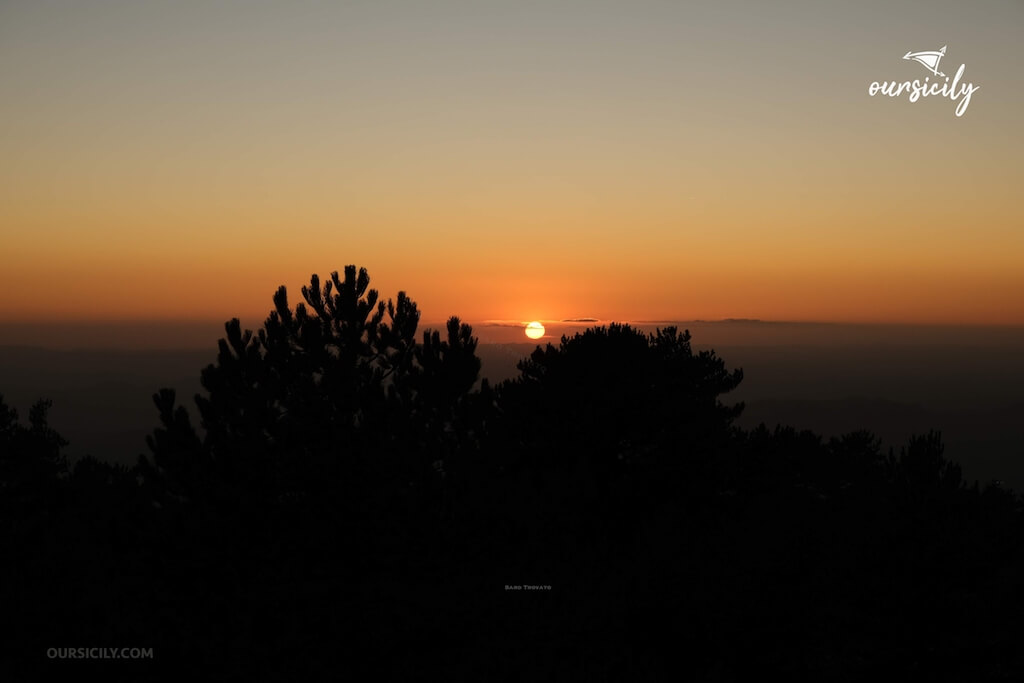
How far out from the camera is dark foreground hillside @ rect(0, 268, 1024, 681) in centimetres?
1644

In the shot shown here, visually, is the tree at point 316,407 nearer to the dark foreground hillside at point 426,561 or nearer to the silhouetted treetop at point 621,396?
the dark foreground hillside at point 426,561

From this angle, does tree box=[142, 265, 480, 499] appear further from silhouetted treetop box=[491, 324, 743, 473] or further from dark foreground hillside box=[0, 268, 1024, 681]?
silhouetted treetop box=[491, 324, 743, 473]

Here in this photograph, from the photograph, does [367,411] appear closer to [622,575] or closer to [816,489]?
[622,575]

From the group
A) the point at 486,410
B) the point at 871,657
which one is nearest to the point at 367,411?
the point at 486,410

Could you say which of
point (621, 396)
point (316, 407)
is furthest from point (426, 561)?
point (621, 396)

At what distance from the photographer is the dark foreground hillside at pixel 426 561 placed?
1644 cm

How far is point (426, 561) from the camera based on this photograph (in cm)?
1966

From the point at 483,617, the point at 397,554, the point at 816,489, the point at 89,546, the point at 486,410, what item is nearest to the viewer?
the point at 483,617

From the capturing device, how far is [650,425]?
96.2 feet

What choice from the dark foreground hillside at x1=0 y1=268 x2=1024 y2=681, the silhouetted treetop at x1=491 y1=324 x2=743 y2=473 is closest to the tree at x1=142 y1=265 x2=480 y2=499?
the dark foreground hillside at x1=0 y1=268 x2=1024 y2=681

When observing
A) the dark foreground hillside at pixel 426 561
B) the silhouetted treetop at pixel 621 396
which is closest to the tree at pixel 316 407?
the dark foreground hillside at pixel 426 561

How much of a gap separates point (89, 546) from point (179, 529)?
266 inches

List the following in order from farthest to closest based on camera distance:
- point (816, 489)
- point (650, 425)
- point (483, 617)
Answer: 1. point (816, 489)
2. point (650, 425)
3. point (483, 617)

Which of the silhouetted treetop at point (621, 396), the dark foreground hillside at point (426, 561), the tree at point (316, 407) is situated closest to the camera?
the dark foreground hillside at point (426, 561)
